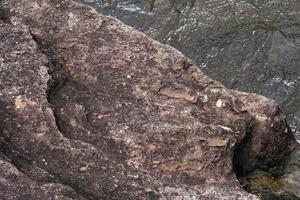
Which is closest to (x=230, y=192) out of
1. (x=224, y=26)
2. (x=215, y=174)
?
(x=215, y=174)

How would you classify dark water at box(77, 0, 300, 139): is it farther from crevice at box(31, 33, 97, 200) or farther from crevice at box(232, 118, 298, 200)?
crevice at box(31, 33, 97, 200)

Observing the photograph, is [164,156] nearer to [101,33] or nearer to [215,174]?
[215,174]

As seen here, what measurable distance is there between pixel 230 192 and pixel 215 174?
28 centimetres

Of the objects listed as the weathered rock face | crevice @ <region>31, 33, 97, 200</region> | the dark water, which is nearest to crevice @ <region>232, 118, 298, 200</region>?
the weathered rock face

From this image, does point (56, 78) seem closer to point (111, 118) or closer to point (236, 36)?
point (111, 118)

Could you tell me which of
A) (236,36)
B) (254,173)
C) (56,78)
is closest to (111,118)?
(56,78)

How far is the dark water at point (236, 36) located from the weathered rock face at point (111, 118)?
2850 mm

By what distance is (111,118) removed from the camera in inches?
206

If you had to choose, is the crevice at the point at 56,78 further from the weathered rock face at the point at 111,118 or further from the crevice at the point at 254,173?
the crevice at the point at 254,173

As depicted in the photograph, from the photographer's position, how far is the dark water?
9242 mm

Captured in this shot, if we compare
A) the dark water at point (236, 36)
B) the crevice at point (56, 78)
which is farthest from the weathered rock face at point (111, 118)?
the dark water at point (236, 36)

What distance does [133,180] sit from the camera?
4652mm

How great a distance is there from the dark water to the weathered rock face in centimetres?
285

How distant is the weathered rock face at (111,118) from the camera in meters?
4.60
